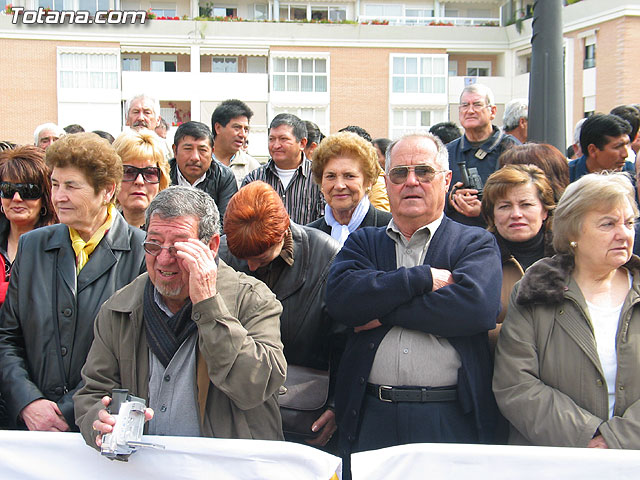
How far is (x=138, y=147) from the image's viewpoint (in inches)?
160

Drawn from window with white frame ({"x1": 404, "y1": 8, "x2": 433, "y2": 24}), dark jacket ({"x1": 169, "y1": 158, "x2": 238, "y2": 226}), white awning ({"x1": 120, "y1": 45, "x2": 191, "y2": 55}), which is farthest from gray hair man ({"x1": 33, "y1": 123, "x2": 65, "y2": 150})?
window with white frame ({"x1": 404, "y1": 8, "x2": 433, "y2": 24})

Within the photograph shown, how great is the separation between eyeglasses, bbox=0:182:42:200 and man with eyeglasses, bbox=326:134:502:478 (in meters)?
1.90

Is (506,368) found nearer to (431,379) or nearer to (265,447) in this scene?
(431,379)

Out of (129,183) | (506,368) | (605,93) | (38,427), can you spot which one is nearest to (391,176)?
(506,368)

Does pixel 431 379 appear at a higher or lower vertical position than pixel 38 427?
higher

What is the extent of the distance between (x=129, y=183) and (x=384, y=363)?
204 centimetres

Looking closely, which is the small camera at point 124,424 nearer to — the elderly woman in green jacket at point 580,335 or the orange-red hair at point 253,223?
the orange-red hair at point 253,223

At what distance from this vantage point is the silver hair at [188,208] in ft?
8.96

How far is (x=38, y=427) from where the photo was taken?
2.94 m

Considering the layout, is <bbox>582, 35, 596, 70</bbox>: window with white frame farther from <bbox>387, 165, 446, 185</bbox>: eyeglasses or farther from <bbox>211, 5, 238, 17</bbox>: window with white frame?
<bbox>387, 165, 446, 185</bbox>: eyeglasses

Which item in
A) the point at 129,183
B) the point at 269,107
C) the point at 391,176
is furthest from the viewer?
the point at 269,107

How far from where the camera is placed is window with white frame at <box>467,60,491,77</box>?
1694 inches

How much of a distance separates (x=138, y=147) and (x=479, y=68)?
42157 mm

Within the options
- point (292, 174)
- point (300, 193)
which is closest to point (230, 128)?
point (292, 174)
